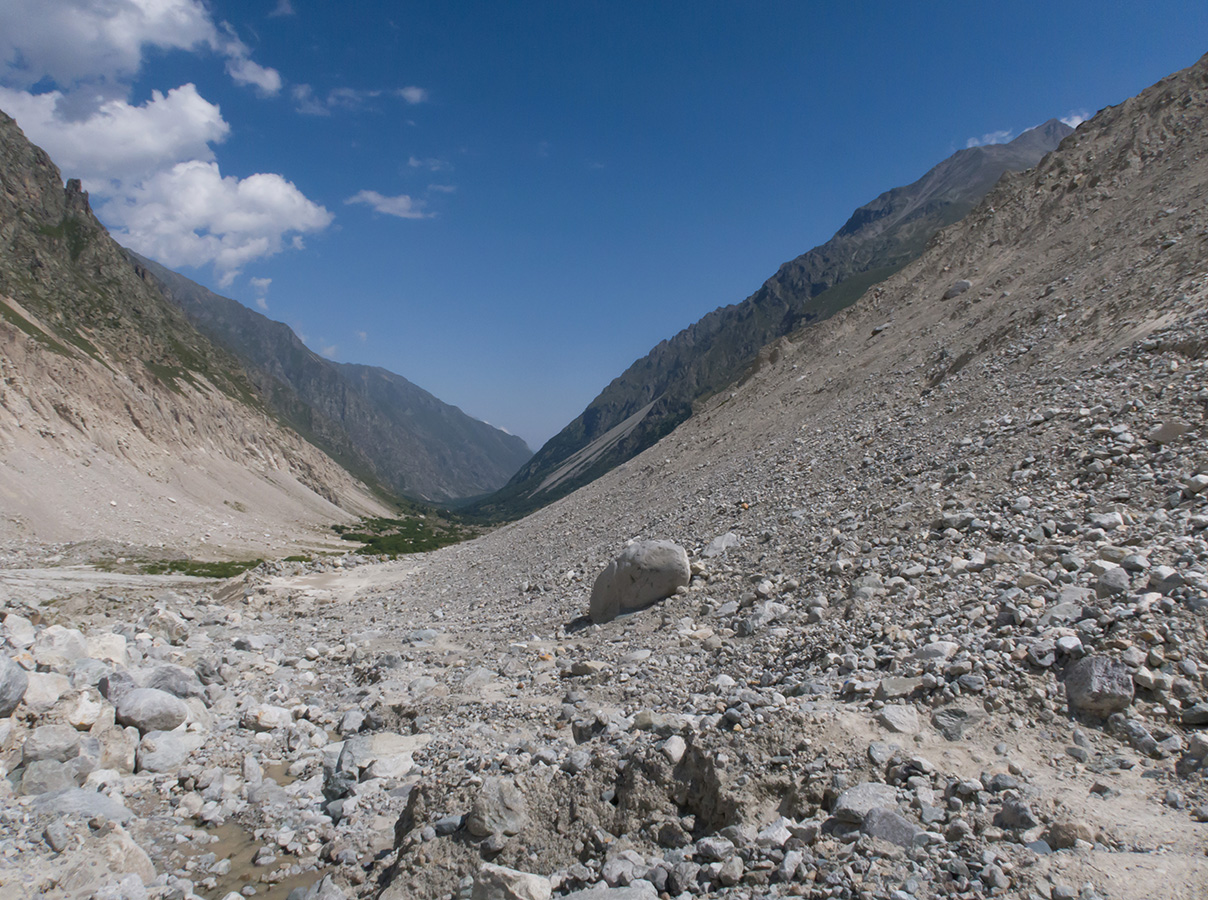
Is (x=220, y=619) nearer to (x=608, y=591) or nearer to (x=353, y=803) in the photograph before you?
(x=608, y=591)

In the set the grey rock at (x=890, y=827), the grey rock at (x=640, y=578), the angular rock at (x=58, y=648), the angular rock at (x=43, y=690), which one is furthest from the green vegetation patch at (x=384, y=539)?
the grey rock at (x=890, y=827)

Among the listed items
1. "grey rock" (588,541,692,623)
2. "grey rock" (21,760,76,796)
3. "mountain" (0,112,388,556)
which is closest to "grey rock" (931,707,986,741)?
"grey rock" (588,541,692,623)

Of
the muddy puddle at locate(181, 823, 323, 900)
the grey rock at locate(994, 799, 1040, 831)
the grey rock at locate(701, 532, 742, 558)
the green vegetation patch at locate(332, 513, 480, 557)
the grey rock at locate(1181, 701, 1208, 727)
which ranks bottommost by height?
the green vegetation patch at locate(332, 513, 480, 557)

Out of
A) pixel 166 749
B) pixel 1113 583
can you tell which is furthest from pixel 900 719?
pixel 166 749

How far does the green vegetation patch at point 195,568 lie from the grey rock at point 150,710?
83.8 feet

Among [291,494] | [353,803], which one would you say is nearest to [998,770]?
[353,803]

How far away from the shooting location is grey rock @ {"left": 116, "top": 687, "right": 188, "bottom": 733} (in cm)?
962

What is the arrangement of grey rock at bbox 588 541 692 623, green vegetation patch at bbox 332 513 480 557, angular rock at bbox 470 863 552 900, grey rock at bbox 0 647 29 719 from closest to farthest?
angular rock at bbox 470 863 552 900 < grey rock at bbox 0 647 29 719 < grey rock at bbox 588 541 692 623 < green vegetation patch at bbox 332 513 480 557

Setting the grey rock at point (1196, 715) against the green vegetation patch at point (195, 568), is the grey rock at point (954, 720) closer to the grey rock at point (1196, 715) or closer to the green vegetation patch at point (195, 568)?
the grey rock at point (1196, 715)

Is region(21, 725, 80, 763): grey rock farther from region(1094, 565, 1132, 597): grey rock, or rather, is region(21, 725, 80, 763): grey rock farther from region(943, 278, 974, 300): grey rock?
region(943, 278, 974, 300): grey rock

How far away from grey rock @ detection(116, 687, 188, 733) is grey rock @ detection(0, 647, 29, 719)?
1.29m

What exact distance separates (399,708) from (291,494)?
83.0 meters

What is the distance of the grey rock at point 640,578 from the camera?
1402cm

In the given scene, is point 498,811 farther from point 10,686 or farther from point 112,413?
point 112,413
